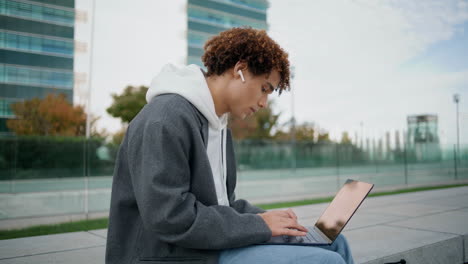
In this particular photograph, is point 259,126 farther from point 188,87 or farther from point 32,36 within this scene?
point 188,87

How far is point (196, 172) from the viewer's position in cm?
149

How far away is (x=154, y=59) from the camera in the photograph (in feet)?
114

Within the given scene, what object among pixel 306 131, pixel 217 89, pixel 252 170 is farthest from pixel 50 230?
pixel 306 131

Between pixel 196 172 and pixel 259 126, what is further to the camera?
pixel 259 126

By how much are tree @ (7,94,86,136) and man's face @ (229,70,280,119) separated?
48.1 feet

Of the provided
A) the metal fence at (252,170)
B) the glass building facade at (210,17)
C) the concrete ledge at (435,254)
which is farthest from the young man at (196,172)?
the glass building facade at (210,17)

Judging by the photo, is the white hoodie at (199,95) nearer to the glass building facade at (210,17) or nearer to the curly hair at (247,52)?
the curly hair at (247,52)

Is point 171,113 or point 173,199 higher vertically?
point 171,113

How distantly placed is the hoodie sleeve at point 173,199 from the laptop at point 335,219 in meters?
0.23

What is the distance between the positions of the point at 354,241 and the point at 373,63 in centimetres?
1489

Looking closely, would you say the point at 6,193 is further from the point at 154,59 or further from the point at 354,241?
the point at 154,59

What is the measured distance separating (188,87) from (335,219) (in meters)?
0.99

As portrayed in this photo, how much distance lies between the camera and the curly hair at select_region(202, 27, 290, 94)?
1.67 metres

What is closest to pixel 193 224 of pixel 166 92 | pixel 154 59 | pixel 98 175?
pixel 166 92
